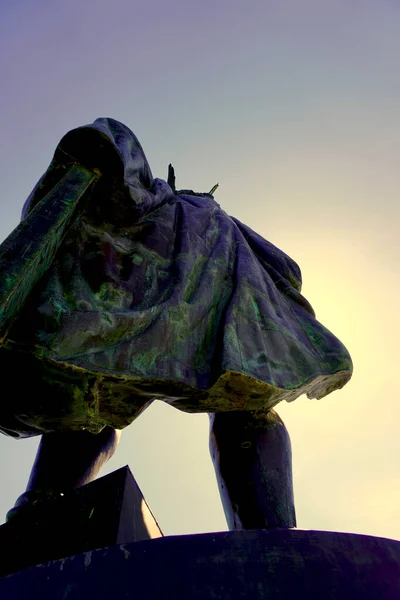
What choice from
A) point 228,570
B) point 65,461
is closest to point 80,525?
point 65,461

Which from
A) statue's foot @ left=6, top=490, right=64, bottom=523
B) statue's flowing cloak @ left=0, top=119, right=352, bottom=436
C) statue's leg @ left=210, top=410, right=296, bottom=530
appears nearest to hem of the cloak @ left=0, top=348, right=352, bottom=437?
statue's flowing cloak @ left=0, top=119, right=352, bottom=436

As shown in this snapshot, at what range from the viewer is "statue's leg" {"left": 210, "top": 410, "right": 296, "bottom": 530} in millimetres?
3035

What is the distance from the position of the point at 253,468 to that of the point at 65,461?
1.07m

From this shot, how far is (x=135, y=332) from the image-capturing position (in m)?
2.71

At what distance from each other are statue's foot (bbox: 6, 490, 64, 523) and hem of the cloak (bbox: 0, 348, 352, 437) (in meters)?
0.37

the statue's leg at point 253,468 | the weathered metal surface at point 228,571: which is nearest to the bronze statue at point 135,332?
the statue's leg at point 253,468

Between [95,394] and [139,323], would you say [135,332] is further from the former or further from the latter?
[95,394]

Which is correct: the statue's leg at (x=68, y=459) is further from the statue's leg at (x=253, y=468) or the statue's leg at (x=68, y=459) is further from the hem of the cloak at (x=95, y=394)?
the statue's leg at (x=253, y=468)

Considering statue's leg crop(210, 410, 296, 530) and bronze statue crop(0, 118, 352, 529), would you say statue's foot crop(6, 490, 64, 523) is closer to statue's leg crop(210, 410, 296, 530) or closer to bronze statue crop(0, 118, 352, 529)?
bronze statue crop(0, 118, 352, 529)

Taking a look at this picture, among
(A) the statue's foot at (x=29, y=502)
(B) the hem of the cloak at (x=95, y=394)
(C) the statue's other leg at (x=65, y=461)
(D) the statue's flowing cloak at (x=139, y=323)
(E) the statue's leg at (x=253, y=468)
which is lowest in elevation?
(A) the statue's foot at (x=29, y=502)

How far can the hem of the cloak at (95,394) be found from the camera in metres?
2.58

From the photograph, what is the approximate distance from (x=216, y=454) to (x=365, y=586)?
137 cm

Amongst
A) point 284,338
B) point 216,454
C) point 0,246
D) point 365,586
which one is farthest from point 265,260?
point 365,586

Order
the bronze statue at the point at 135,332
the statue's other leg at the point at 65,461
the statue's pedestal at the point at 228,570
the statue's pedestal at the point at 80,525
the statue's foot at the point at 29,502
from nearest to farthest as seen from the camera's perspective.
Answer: the statue's pedestal at the point at 228,570, the bronze statue at the point at 135,332, the statue's pedestal at the point at 80,525, the statue's foot at the point at 29,502, the statue's other leg at the point at 65,461
